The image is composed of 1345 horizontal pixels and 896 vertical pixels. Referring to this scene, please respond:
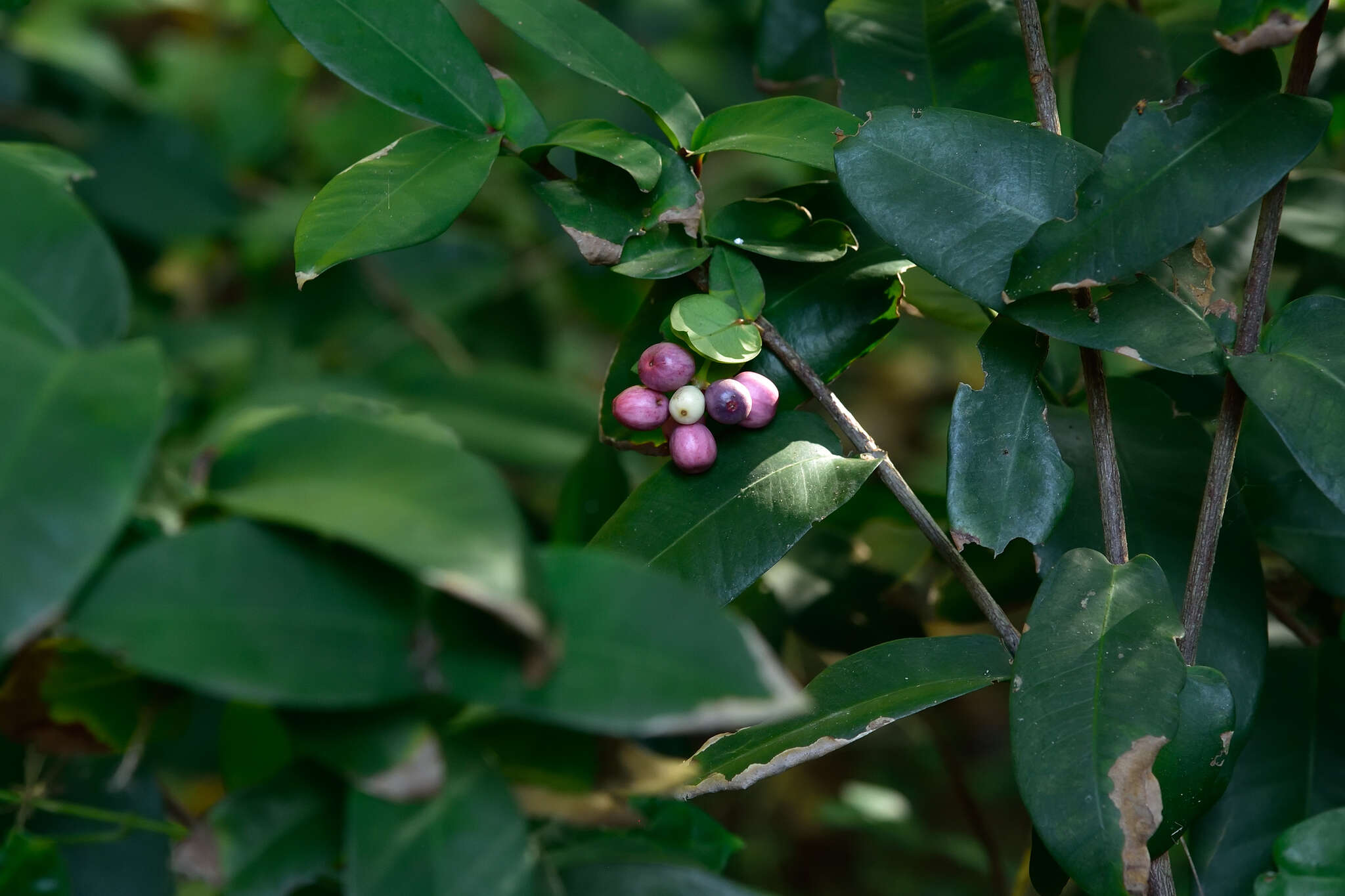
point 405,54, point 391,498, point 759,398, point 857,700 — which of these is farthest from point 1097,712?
point 405,54

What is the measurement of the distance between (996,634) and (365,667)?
14.5 inches

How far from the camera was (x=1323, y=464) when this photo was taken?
468 mm

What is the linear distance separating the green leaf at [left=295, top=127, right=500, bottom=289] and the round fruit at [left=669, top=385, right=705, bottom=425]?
146 millimetres

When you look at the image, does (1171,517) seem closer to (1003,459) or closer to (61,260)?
(1003,459)

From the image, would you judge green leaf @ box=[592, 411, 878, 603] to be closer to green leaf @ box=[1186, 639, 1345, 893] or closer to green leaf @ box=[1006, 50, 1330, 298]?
green leaf @ box=[1006, 50, 1330, 298]

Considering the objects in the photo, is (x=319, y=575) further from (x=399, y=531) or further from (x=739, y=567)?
(x=739, y=567)

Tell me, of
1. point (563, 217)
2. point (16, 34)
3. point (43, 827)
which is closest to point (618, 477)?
point (563, 217)

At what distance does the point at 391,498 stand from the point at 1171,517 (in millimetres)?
469

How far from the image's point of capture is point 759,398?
21.7 inches

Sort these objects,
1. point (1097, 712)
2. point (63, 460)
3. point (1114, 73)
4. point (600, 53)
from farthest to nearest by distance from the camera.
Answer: point (1114, 73) → point (600, 53) → point (1097, 712) → point (63, 460)

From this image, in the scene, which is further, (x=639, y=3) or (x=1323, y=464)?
(x=639, y=3)

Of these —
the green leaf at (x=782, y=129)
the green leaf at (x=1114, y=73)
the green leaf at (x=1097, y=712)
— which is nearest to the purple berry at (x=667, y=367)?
→ the green leaf at (x=782, y=129)

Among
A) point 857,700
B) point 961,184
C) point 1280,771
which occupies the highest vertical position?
point 961,184

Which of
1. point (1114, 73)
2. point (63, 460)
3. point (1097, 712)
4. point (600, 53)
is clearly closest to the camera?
point (63, 460)
